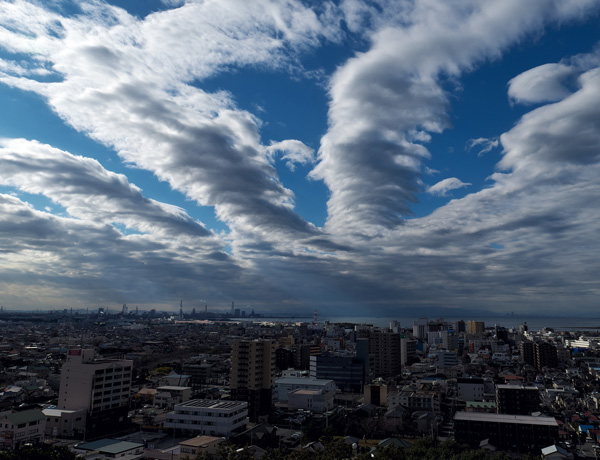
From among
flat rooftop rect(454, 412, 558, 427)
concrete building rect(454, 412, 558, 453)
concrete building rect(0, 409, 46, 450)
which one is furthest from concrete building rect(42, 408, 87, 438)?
flat rooftop rect(454, 412, 558, 427)

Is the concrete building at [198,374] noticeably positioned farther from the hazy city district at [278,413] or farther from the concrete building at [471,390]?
the concrete building at [471,390]

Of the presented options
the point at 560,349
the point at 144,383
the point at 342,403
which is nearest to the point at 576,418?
the point at 342,403

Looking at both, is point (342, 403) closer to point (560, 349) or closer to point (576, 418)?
point (576, 418)

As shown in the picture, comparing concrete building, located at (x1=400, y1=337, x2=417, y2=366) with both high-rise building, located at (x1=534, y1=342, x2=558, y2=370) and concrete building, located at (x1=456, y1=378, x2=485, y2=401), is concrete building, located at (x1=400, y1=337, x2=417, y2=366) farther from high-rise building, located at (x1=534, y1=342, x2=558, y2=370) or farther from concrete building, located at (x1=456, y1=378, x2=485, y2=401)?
concrete building, located at (x1=456, y1=378, x2=485, y2=401)

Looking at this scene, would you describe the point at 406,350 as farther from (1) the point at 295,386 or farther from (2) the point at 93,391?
(2) the point at 93,391

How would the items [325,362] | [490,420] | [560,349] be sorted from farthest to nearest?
[560,349]
[325,362]
[490,420]

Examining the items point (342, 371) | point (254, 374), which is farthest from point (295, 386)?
point (342, 371)

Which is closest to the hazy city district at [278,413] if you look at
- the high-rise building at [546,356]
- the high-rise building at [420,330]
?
the high-rise building at [546,356]
